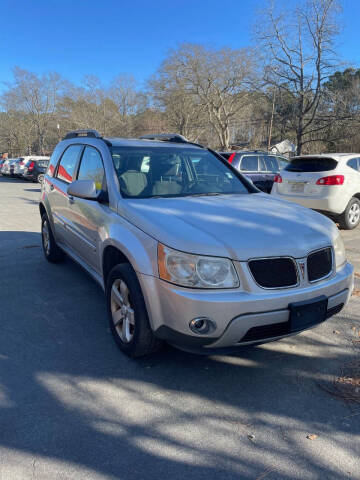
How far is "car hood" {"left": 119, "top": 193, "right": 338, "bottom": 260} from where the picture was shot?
2.48 metres

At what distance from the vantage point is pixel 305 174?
7730 millimetres

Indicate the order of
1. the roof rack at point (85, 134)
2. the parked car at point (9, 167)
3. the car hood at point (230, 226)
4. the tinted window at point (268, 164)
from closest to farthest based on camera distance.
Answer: the car hood at point (230, 226), the roof rack at point (85, 134), the tinted window at point (268, 164), the parked car at point (9, 167)

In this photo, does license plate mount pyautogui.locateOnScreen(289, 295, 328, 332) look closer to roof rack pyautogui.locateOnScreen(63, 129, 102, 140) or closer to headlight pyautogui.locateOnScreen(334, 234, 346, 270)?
headlight pyautogui.locateOnScreen(334, 234, 346, 270)

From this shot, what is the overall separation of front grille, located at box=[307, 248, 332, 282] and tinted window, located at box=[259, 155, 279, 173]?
350 inches

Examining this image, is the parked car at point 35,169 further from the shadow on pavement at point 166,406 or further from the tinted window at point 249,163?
the shadow on pavement at point 166,406

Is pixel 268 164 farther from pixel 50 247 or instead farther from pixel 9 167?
pixel 9 167

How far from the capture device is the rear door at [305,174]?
7.53 metres

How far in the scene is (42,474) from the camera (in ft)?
6.46

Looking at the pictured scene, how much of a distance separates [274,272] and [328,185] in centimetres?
557

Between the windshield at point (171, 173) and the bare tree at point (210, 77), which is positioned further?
the bare tree at point (210, 77)

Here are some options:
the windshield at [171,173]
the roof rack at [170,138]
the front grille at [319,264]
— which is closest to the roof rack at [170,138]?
the roof rack at [170,138]

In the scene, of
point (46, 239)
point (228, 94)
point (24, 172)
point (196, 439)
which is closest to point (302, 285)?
point (196, 439)

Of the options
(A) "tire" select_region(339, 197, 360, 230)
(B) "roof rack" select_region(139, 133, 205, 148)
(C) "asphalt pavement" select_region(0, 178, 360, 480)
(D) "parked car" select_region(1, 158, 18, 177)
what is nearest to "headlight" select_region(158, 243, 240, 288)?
(C) "asphalt pavement" select_region(0, 178, 360, 480)

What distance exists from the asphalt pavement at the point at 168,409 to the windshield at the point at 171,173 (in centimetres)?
142
